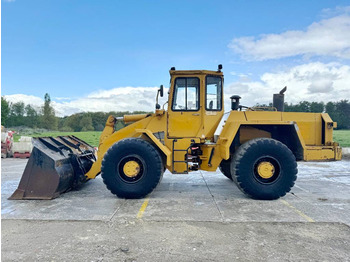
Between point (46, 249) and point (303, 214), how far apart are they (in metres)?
4.23

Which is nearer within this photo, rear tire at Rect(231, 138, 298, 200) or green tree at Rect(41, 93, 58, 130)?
rear tire at Rect(231, 138, 298, 200)

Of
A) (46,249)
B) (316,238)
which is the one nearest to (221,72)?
(316,238)

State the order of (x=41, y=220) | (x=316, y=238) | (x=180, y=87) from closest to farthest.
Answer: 1. (x=316, y=238)
2. (x=41, y=220)
3. (x=180, y=87)

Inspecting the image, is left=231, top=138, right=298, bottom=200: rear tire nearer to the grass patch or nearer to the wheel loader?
the wheel loader

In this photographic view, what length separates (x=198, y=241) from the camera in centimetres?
368

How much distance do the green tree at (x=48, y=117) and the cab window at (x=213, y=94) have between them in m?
63.5

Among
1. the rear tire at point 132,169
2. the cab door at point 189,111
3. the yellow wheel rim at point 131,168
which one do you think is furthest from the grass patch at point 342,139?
the yellow wheel rim at point 131,168

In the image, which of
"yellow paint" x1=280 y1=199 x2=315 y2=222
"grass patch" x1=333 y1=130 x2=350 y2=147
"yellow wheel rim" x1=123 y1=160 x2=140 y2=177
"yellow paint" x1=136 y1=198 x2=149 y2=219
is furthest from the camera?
"grass patch" x1=333 y1=130 x2=350 y2=147

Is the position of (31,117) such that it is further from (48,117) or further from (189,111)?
(189,111)

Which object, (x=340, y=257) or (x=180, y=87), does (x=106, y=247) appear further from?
(x=180, y=87)

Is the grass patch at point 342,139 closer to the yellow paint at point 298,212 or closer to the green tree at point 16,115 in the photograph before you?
the yellow paint at point 298,212

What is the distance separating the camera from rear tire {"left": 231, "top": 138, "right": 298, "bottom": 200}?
18.6 ft

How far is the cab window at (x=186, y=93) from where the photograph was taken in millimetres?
6383

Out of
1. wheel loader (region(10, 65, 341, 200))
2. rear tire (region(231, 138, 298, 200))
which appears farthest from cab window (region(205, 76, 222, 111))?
rear tire (region(231, 138, 298, 200))
